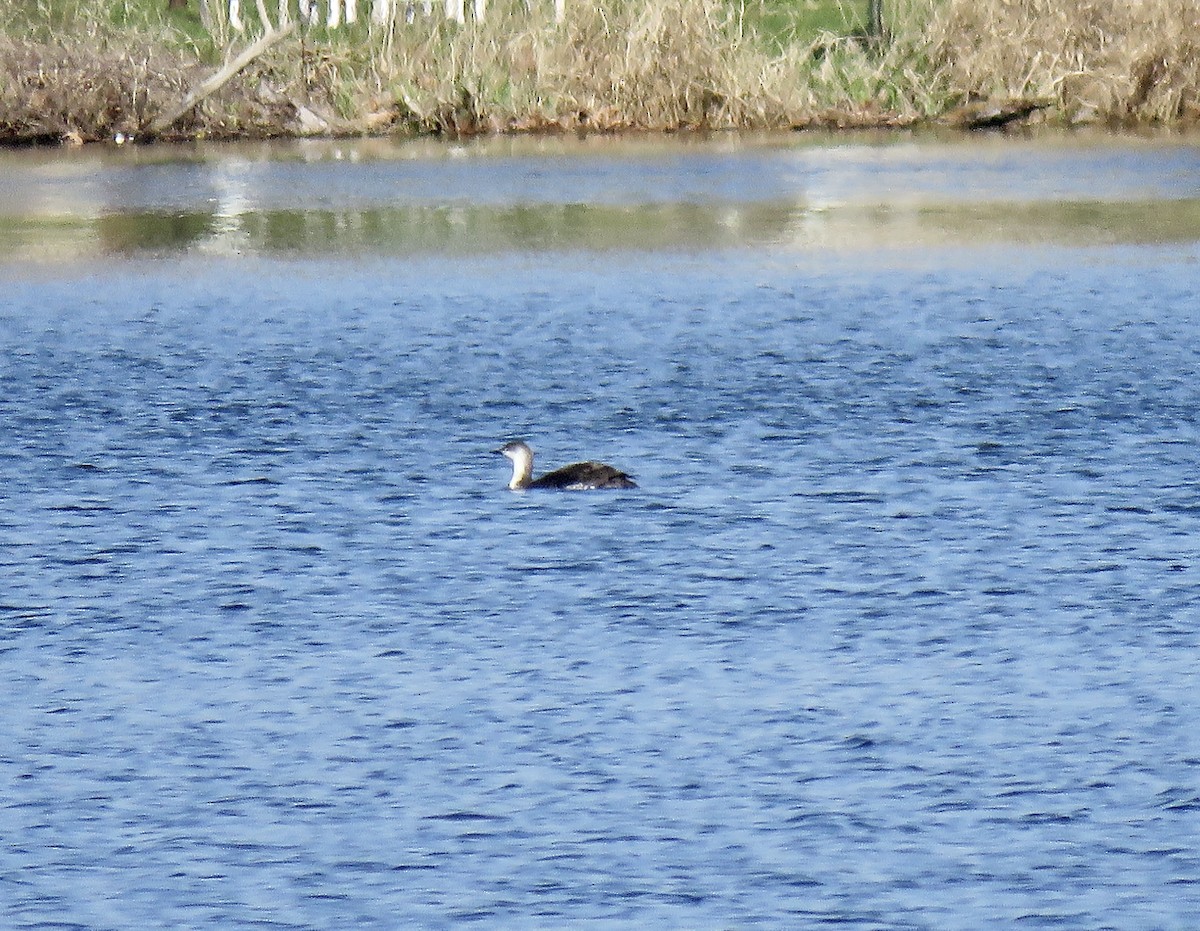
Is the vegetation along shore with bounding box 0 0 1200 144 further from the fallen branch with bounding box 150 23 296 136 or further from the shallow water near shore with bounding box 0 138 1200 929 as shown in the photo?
the shallow water near shore with bounding box 0 138 1200 929

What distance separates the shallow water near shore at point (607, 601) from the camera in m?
8.10

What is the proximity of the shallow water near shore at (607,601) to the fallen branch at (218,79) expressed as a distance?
17295 mm

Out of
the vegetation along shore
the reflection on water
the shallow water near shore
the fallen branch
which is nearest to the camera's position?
Answer: the shallow water near shore

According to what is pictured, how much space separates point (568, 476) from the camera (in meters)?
14.4

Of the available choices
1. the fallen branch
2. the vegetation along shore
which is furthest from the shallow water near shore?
the vegetation along shore

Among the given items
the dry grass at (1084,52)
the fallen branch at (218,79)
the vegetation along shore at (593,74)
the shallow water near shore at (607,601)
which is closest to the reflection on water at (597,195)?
the fallen branch at (218,79)

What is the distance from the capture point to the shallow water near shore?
26.6 ft

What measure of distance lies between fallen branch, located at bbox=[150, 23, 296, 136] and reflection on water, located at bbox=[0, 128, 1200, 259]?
3.26ft

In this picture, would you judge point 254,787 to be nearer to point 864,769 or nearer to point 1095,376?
point 864,769

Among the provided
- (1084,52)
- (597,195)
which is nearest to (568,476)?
(597,195)

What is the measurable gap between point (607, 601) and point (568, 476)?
2.85 meters

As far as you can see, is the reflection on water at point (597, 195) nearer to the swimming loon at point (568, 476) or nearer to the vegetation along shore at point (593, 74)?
the vegetation along shore at point (593, 74)

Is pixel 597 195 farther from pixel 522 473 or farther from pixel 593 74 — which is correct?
pixel 522 473

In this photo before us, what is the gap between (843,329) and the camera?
2169 centimetres
